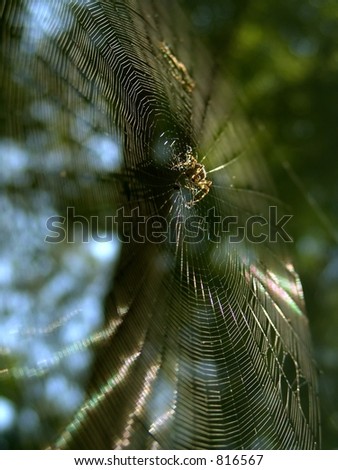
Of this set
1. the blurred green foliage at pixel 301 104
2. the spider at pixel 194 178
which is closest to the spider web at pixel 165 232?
the spider at pixel 194 178

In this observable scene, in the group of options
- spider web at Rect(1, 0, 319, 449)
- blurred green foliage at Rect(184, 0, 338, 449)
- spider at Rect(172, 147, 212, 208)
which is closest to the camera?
spider web at Rect(1, 0, 319, 449)

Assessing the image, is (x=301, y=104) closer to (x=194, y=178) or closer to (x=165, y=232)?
(x=194, y=178)

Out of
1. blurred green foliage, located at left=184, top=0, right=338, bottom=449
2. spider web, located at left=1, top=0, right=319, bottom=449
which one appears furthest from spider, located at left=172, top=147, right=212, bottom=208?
blurred green foliage, located at left=184, top=0, right=338, bottom=449

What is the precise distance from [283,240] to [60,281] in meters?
1.33

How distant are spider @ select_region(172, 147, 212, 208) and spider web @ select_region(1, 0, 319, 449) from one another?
1 centimetres

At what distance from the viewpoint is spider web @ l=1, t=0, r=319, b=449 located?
1834 millimetres

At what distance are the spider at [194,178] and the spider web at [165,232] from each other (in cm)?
1

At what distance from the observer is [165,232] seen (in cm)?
263

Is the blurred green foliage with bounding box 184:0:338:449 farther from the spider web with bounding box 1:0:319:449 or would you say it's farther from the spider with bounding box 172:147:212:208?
the spider with bounding box 172:147:212:208

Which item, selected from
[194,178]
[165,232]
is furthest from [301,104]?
[165,232]

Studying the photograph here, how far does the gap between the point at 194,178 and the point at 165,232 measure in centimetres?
27

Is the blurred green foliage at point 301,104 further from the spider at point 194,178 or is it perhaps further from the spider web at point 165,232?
the spider at point 194,178

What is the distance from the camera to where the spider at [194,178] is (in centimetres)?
272
